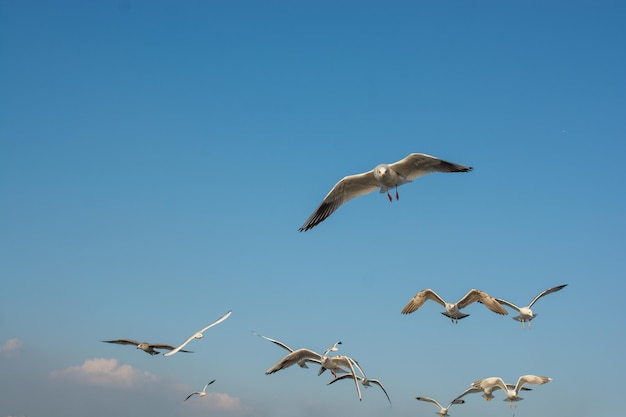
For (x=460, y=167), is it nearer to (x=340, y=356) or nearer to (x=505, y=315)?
(x=505, y=315)

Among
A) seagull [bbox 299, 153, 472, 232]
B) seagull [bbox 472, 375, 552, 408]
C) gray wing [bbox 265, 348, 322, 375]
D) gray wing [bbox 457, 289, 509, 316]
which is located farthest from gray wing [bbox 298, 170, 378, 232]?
seagull [bbox 472, 375, 552, 408]

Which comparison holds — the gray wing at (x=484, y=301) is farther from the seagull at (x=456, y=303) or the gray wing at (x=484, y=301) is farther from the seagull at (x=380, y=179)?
the seagull at (x=380, y=179)

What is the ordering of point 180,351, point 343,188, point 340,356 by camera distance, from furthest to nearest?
point 343,188, point 340,356, point 180,351

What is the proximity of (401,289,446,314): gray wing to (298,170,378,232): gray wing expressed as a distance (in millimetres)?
5080

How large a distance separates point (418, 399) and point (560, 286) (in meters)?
8.00

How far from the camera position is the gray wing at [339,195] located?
85.5ft

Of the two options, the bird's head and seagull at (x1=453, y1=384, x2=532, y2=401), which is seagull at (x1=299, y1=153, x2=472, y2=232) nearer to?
the bird's head

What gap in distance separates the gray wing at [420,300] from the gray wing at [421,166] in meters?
5.50

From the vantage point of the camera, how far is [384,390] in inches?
955

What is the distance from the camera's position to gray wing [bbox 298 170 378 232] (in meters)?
26.1

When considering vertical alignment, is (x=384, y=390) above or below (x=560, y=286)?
below

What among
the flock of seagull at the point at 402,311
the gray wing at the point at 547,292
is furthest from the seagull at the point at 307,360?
the gray wing at the point at 547,292

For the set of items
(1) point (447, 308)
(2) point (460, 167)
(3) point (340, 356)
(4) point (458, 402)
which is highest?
(2) point (460, 167)

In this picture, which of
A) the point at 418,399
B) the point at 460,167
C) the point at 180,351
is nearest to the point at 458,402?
the point at 418,399
